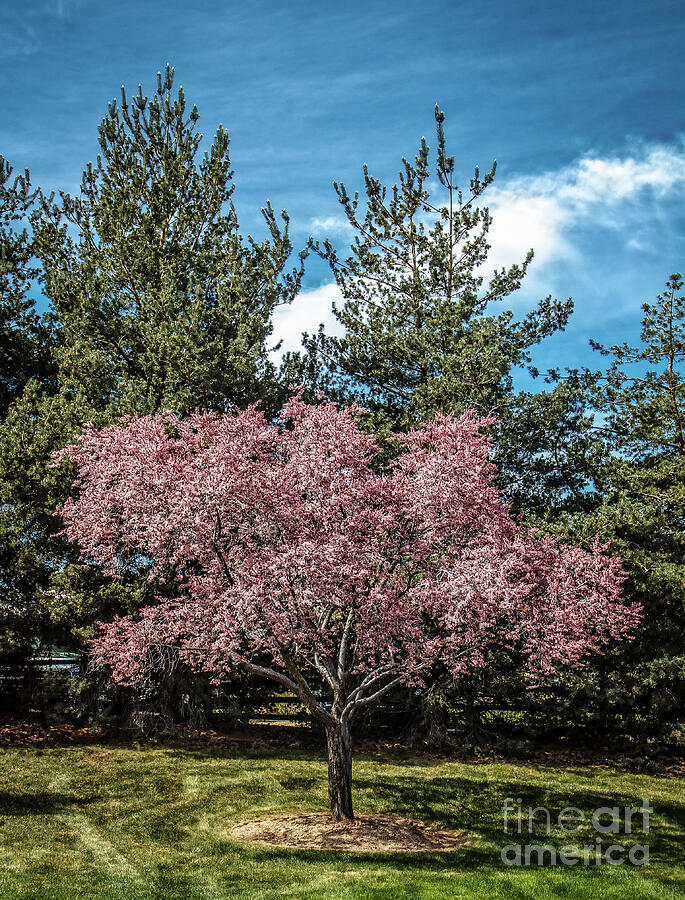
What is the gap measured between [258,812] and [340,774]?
5.59 feet

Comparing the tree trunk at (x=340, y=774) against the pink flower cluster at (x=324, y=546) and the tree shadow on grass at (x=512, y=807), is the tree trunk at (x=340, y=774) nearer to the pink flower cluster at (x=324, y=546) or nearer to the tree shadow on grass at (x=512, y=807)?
the pink flower cluster at (x=324, y=546)

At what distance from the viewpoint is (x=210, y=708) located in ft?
58.2

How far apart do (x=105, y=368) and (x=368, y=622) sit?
38.0ft

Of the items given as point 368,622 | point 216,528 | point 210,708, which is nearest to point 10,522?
point 210,708

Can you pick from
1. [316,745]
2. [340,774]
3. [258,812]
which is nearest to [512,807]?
[340,774]

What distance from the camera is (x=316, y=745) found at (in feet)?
58.1

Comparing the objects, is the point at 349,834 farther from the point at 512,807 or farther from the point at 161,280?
the point at 161,280

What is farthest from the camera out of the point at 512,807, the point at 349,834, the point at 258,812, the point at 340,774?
the point at 512,807

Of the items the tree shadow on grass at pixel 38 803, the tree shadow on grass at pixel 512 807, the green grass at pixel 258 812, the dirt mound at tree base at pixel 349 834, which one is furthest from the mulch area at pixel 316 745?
the dirt mound at tree base at pixel 349 834

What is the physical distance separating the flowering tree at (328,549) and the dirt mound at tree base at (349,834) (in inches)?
16.2

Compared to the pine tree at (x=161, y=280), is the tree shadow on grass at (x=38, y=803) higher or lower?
lower

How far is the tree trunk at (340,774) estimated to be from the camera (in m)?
10.7

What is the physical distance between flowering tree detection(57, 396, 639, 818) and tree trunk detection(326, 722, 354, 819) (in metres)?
0.02

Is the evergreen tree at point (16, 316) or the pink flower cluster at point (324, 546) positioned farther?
the evergreen tree at point (16, 316)
